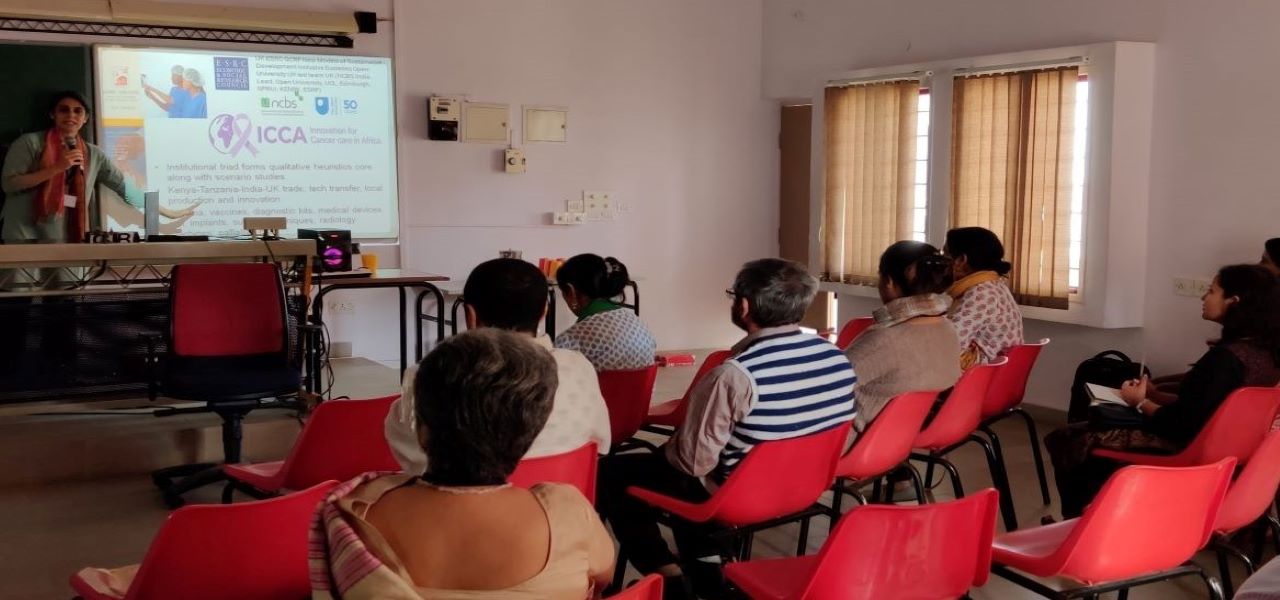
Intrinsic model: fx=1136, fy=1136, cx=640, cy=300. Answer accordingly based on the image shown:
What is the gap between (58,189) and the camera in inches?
251

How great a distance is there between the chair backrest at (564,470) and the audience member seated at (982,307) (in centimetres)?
235

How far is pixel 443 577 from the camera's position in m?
1.59

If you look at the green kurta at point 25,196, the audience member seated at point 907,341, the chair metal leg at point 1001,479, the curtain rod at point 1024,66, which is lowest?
the chair metal leg at point 1001,479

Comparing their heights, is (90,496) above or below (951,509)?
below

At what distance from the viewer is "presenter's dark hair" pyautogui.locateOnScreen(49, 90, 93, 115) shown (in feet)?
20.7

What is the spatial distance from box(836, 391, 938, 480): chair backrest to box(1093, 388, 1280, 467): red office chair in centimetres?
76

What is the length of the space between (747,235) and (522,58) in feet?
7.59

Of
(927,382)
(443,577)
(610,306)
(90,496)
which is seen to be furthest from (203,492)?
(443,577)

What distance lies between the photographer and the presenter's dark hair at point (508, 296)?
271 centimetres

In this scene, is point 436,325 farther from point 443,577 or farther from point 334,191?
point 443,577

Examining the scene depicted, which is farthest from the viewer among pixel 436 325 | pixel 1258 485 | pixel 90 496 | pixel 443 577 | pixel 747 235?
pixel 747 235

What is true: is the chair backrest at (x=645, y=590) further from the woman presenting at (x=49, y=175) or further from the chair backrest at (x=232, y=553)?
the woman presenting at (x=49, y=175)

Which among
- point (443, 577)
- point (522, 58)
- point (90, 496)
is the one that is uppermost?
point (522, 58)

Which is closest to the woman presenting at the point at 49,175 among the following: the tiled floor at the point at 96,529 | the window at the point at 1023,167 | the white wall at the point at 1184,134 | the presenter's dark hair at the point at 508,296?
the tiled floor at the point at 96,529
